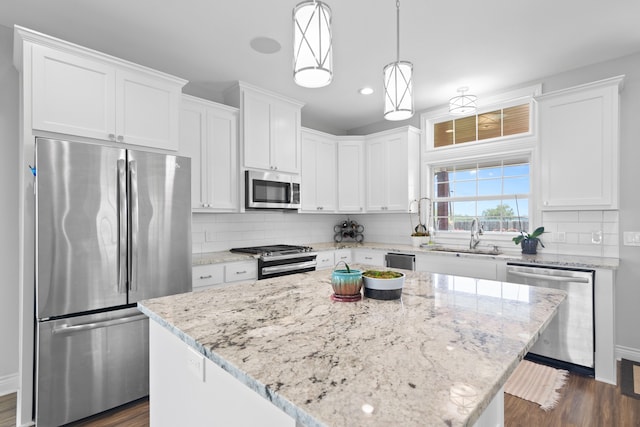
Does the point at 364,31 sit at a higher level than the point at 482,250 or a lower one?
higher

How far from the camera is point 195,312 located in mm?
1331

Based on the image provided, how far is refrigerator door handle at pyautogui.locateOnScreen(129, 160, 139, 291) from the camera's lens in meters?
2.31

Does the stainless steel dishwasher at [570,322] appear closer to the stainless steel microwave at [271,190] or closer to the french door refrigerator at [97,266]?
the stainless steel microwave at [271,190]

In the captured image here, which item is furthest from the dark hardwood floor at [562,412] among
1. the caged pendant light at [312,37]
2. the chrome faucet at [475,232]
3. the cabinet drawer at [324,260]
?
the caged pendant light at [312,37]

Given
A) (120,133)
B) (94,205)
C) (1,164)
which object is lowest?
(94,205)

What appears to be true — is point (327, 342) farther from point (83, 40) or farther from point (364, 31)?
point (83, 40)

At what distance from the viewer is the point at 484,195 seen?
159 inches

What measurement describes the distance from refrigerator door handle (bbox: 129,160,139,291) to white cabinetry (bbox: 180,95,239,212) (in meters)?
0.82


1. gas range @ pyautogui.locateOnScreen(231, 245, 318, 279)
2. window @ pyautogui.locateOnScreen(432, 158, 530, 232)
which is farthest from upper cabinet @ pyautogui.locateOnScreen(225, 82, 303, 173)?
window @ pyautogui.locateOnScreen(432, 158, 530, 232)

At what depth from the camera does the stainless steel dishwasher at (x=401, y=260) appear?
3.83m

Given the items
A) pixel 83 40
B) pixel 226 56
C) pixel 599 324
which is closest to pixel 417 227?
pixel 599 324

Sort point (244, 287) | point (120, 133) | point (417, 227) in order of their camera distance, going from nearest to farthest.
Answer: point (244, 287) < point (120, 133) < point (417, 227)

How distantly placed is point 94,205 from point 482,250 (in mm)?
3677

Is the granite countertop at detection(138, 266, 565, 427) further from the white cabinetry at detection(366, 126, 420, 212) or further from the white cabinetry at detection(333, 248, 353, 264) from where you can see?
the white cabinetry at detection(366, 126, 420, 212)
